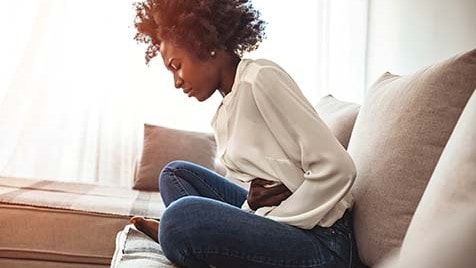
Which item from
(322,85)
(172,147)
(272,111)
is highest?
(272,111)

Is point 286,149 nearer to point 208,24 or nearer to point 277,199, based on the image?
point 277,199

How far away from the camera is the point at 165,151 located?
238 centimetres

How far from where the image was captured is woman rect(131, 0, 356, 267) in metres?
0.92

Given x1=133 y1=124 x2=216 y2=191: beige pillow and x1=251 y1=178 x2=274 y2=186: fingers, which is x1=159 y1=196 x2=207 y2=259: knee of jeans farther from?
x1=133 y1=124 x2=216 y2=191: beige pillow

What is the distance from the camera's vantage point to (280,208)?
1014 millimetres

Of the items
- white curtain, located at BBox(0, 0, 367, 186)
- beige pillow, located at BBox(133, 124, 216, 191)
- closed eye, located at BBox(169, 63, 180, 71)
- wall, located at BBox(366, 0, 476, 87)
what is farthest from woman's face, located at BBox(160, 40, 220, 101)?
white curtain, located at BBox(0, 0, 367, 186)

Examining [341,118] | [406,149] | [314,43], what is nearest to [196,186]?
[341,118]

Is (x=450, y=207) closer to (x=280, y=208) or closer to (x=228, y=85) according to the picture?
(x=280, y=208)

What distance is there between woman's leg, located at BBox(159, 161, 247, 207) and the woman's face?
0.87 ft

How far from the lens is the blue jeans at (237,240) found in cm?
90

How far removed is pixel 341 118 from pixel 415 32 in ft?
2.61

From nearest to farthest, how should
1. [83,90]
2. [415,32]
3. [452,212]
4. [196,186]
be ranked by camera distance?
[452,212] < [196,186] < [415,32] < [83,90]

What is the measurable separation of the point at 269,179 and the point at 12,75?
78.0 inches

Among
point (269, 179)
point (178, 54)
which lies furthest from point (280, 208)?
point (178, 54)
